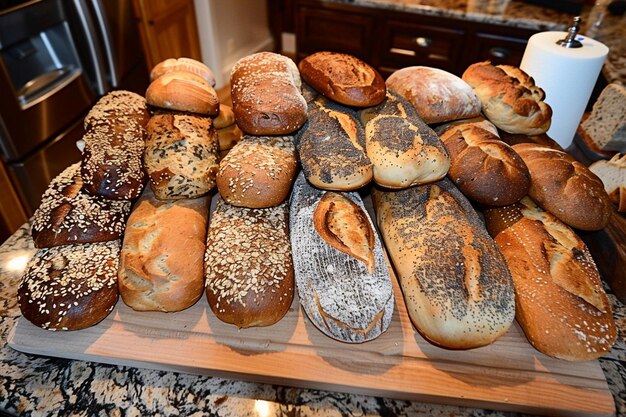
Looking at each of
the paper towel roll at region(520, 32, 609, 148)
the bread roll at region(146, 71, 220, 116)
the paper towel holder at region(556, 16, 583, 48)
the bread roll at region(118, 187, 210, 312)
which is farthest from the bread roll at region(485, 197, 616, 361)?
the bread roll at region(146, 71, 220, 116)

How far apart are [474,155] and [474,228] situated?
0.21 metres

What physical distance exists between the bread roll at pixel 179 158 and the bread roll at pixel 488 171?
2.21ft

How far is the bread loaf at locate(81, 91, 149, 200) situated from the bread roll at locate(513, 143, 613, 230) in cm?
109

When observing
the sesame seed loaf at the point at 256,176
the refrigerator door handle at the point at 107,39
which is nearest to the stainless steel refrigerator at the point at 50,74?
the refrigerator door handle at the point at 107,39

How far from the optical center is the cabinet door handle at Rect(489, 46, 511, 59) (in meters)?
2.48

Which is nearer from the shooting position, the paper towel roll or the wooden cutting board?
the wooden cutting board

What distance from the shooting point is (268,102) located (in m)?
1.16

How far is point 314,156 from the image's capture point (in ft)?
3.59

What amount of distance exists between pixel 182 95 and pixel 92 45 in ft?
4.21

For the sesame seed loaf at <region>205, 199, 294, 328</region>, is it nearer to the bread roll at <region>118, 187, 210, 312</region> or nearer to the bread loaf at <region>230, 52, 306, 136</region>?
the bread roll at <region>118, 187, 210, 312</region>

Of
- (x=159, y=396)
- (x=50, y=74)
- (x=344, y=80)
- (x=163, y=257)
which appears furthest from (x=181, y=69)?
(x=50, y=74)

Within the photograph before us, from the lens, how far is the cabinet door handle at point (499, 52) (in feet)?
8.14

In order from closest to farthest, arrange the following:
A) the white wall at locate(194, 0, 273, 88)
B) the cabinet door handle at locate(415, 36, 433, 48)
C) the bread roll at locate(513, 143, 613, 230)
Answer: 1. the bread roll at locate(513, 143, 613, 230)
2. the cabinet door handle at locate(415, 36, 433, 48)
3. the white wall at locate(194, 0, 273, 88)

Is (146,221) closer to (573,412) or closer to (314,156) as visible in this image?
(314,156)
